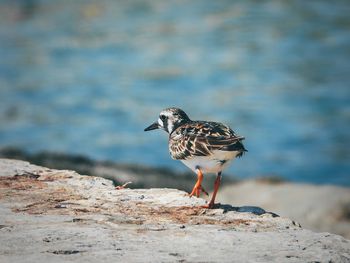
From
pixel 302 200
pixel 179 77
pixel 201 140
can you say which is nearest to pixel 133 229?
pixel 201 140

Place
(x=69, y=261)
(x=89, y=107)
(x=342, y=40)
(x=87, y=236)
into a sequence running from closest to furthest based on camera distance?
(x=69, y=261)
(x=87, y=236)
(x=89, y=107)
(x=342, y=40)

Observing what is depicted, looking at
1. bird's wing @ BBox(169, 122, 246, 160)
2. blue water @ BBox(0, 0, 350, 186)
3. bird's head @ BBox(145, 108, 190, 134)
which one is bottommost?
bird's wing @ BBox(169, 122, 246, 160)

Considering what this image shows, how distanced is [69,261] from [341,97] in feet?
64.0

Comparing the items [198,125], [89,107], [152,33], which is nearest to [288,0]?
[152,33]

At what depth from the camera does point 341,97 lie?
25094 mm

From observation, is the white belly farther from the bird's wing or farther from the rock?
the rock

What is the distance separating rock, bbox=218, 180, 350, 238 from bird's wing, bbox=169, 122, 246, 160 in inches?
180

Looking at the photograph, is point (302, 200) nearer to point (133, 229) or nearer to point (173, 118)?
point (173, 118)

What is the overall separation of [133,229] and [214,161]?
170 centimetres

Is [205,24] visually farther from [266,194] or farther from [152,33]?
[266,194]

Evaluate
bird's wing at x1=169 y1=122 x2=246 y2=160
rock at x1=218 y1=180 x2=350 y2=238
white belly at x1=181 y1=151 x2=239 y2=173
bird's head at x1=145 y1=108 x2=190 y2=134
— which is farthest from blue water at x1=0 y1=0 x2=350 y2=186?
white belly at x1=181 y1=151 x2=239 y2=173

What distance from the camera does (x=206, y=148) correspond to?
8.81 metres

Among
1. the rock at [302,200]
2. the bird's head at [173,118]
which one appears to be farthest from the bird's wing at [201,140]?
the rock at [302,200]

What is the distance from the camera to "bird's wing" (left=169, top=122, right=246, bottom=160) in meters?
8.73
